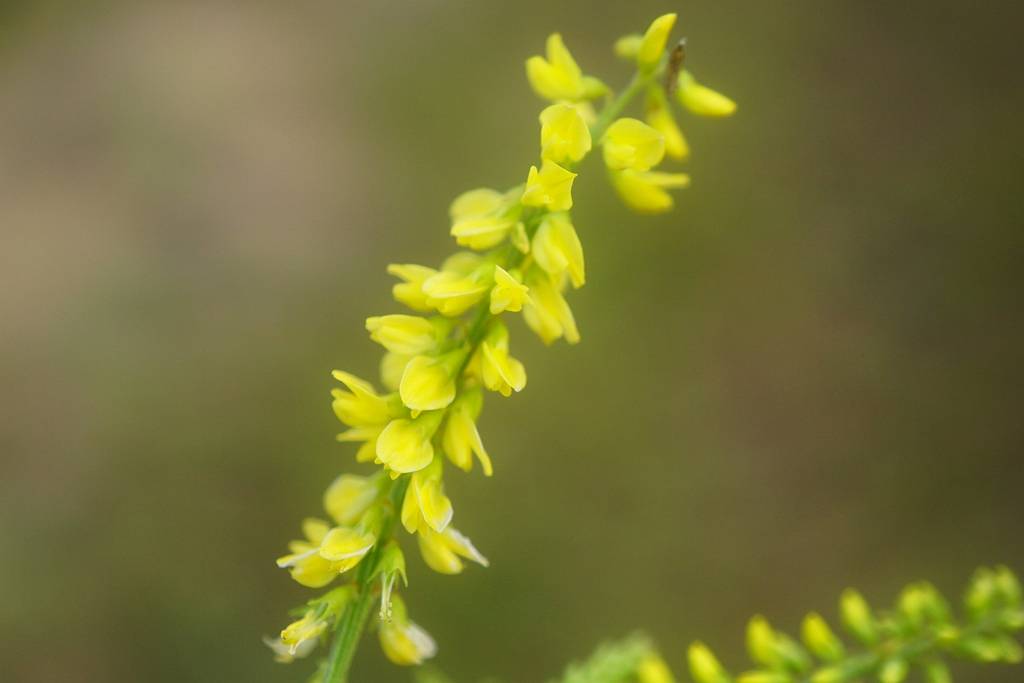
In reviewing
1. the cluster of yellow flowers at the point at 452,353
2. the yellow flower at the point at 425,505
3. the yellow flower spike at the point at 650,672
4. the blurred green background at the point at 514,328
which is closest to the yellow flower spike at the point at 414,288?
the cluster of yellow flowers at the point at 452,353

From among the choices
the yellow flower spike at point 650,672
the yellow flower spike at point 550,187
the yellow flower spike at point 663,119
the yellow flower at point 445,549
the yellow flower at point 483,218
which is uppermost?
the yellow flower spike at point 663,119

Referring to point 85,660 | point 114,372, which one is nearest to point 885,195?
point 114,372

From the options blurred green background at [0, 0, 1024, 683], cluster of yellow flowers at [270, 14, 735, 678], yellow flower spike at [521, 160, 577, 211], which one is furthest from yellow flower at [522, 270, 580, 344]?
blurred green background at [0, 0, 1024, 683]

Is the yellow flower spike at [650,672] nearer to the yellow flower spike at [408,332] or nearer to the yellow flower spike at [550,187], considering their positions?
the yellow flower spike at [408,332]

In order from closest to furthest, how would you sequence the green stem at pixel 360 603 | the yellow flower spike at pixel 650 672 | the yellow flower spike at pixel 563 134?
the green stem at pixel 360 603 < the yellow flower spike at pixel 563 134 < the yellow flower spike at pixel 650 672

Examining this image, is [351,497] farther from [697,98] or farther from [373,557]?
[697,98]
